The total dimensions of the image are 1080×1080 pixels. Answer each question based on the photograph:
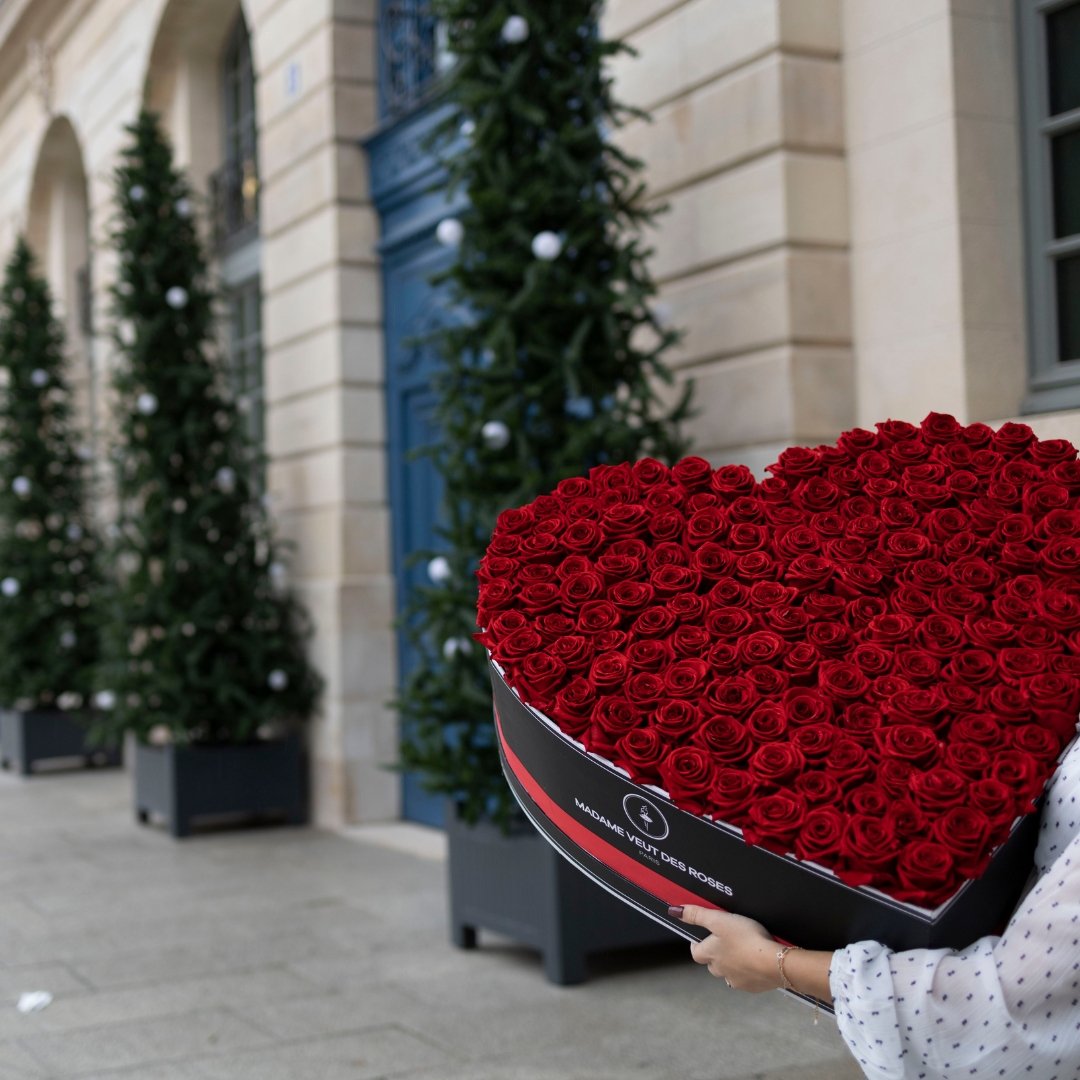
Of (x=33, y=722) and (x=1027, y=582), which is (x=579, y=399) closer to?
(x=1027, y=582)

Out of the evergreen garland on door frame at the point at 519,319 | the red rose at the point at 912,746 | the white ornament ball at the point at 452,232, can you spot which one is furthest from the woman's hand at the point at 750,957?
the white ornament ball at the point at 452,232

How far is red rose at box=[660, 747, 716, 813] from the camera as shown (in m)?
1.63

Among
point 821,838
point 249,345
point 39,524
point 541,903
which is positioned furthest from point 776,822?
point 39,524

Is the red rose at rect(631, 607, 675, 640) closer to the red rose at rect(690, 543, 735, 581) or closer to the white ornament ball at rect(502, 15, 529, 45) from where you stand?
the red rose at rect(690, 543, 735, 581)

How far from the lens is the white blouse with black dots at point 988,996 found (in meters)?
1.47

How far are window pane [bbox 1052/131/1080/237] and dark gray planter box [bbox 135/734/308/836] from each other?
5.43 meters

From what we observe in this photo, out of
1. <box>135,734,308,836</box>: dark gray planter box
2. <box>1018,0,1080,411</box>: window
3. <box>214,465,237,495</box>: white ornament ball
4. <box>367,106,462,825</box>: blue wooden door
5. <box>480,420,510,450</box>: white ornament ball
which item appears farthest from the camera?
Result: <box>214,465,237,495</box>: white ornament ball

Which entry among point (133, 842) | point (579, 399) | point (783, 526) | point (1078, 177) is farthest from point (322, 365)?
point (783, 526)

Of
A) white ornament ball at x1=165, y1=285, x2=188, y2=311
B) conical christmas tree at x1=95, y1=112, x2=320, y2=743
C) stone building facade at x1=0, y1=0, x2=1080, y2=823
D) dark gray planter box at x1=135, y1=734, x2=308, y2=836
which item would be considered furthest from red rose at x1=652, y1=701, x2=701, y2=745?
white ornament ball at x1=165, y1=285, x2=188, y2=311

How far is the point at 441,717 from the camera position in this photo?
474 centimetres

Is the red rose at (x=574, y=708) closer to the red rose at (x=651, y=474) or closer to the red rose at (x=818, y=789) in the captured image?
the red rose at (x=818, y=789)

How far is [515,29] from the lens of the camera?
4.59m

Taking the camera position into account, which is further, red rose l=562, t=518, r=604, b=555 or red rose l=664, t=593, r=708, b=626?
red rose l=562, t=518, r=604, b=555

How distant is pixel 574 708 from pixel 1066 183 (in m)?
3.59
